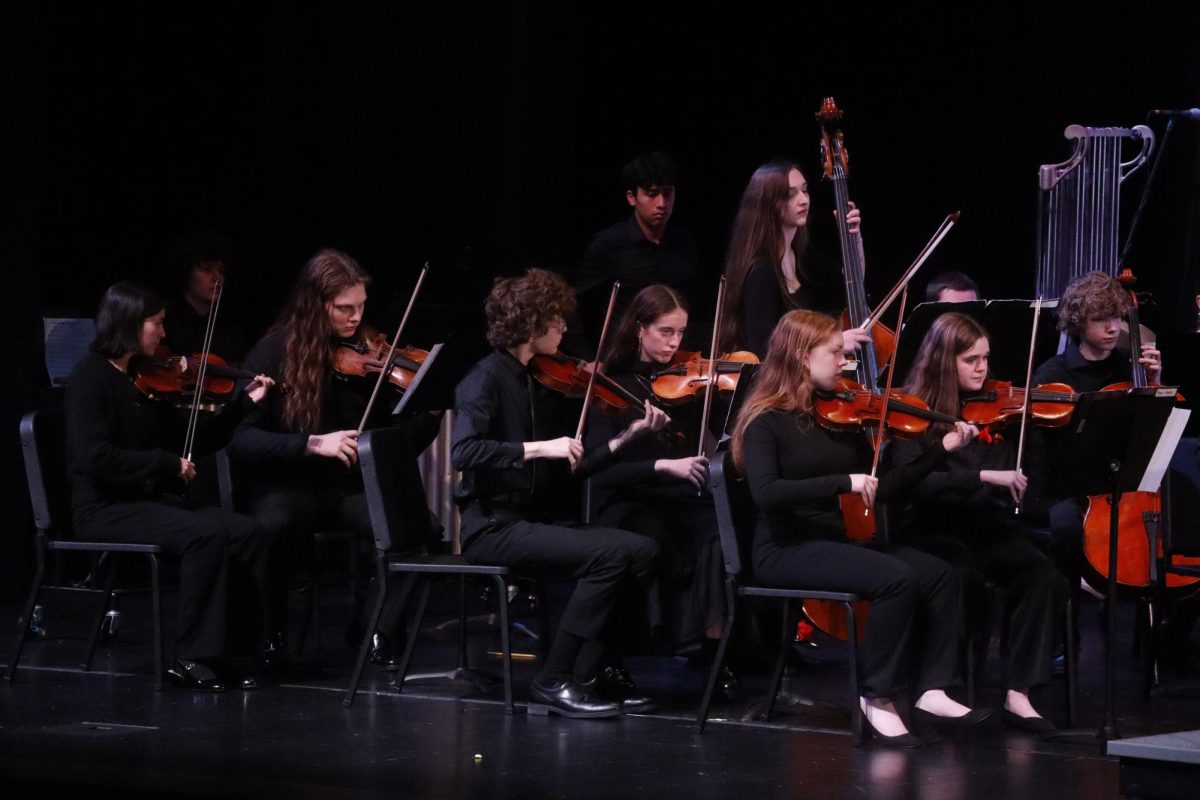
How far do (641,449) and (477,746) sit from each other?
3.96 feet

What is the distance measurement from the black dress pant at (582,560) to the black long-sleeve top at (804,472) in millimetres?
364

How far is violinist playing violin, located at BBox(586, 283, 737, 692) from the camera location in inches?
192

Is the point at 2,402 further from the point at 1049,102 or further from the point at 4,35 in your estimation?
the point at 1049,102

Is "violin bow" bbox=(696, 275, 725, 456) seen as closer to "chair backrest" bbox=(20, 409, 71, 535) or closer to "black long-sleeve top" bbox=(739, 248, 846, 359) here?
"black long-sleeve top" bbox=(739, 248, 846, 359)

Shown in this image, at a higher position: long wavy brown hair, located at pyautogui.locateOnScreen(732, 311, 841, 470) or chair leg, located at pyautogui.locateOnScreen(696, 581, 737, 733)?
long wavy brown hair, located at pyautogui.locateOnScreen(732, 311, 841, 470)

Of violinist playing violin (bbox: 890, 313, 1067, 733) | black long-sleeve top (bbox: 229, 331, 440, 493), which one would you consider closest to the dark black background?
black long-sleeve top (bbox: 229, 331, 440, 493)

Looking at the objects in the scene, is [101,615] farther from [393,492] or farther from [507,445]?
[507,445]

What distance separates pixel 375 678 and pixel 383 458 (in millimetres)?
791

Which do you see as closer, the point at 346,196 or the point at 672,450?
the point at 672,450

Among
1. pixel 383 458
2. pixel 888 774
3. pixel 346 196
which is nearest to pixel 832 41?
pixel 346 196

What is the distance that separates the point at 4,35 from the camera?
21.2 ft

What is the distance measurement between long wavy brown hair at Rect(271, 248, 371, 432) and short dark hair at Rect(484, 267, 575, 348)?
2.16 feet

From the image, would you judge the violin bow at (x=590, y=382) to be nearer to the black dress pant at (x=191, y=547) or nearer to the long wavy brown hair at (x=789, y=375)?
the long wavy brown hair at (x=789, y=375)

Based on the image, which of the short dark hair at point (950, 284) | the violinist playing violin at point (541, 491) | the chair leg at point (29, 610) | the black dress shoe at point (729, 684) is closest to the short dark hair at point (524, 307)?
the violinist playing violin at point (541, 491)
